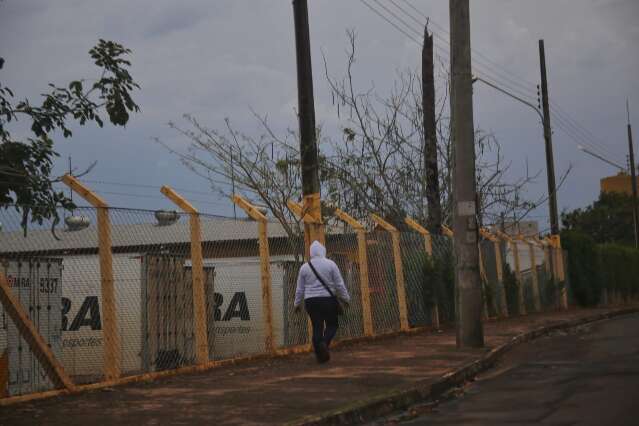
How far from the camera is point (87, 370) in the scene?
458 inches

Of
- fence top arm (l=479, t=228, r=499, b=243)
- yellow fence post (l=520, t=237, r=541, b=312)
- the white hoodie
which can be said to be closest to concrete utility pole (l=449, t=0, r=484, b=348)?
the white hoodie

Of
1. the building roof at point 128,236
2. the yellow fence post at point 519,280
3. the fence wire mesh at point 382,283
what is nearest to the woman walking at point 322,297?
the building roof at point 128,236

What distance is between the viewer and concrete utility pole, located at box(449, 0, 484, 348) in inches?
559

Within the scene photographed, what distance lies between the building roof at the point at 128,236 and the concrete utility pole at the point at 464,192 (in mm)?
3371

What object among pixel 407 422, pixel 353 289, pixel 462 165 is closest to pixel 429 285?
pixel 353 289

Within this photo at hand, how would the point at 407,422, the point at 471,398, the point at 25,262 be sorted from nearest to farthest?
the point at 407,422, the point at 471,398, the point at 25,262

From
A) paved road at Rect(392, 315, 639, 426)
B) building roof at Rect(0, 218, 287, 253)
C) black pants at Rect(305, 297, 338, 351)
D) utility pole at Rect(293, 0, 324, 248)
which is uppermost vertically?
utility pole at Rect(293, 0, 324, 248)

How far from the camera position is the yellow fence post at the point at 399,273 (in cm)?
1798

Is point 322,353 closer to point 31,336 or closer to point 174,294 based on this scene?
point 174,294

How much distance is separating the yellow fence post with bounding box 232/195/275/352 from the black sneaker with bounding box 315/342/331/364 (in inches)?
46.3

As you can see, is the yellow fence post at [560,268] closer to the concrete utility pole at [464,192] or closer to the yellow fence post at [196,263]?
the concrete utility pole at [464,192]

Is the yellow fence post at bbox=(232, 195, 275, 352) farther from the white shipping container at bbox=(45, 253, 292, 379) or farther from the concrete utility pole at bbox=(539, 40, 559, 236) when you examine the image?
the concrete utility pole at bbox=(539, 40, 559, 236)

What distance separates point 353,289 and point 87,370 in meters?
6.04

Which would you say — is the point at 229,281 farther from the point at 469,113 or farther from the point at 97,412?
the point at 97,412
